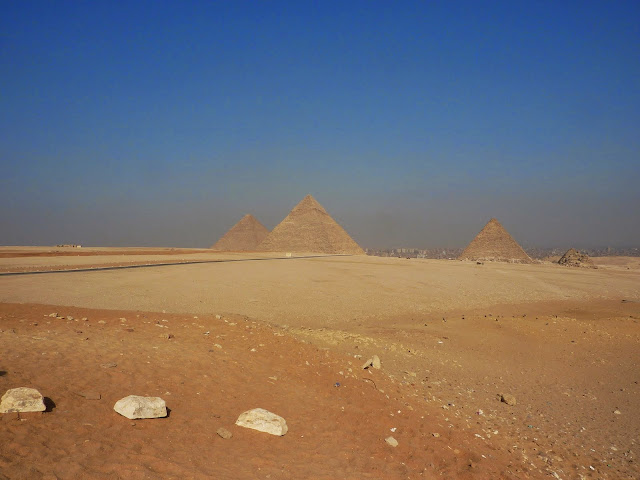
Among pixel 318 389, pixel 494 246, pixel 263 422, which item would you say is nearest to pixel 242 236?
pixel 494 246

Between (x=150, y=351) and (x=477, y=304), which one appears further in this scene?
(x=477, y=304)

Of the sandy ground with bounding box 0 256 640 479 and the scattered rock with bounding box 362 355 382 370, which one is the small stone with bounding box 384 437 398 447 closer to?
the sandy ground with bounding box 0 256 640 479

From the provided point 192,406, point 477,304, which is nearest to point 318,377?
point 192,406

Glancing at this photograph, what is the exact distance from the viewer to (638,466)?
4871 mm

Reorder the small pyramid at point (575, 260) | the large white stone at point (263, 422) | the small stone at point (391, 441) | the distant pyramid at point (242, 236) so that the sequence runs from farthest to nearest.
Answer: the distant pyramid at point (242, 236)
the small pyramid at point (575, 260)
the small stone at point (391, 441)
the large white stone at point (263, 422)

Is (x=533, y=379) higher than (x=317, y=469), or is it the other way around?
(x=317, y=469)

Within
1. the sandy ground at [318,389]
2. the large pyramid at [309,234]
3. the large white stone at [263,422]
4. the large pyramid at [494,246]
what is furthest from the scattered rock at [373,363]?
the large pyramid at [309,234]

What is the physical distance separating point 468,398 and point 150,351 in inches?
195

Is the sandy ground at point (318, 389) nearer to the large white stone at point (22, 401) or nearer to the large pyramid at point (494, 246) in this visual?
the large white stone at point (22, 401)

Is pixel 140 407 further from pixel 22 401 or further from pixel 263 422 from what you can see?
pixel 263 422

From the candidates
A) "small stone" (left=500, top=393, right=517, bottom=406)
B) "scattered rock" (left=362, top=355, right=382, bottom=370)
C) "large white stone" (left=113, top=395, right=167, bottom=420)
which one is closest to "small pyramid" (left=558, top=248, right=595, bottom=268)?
"small stone" (left=500, top=393, right=517, bottom=406)

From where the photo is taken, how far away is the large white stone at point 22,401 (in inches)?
148

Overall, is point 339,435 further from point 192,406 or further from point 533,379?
point 533,379

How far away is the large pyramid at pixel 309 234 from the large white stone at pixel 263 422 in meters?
64.3
